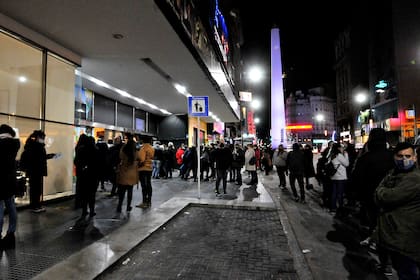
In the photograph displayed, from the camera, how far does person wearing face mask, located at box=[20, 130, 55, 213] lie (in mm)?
5887

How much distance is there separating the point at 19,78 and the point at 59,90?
3.32 feet

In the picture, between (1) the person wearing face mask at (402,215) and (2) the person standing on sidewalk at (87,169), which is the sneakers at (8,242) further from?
(1) the person wearing face mask at (402,215)

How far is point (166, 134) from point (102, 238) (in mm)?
15938

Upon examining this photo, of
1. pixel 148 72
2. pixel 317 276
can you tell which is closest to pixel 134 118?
pixel 148 72

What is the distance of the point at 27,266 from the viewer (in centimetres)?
336

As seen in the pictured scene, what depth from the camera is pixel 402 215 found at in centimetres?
235

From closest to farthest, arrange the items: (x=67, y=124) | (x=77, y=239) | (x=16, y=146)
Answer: (x=16, y=146) < (x=77, y=239) < (x=67, y=124)

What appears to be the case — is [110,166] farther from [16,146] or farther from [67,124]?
[16,146]

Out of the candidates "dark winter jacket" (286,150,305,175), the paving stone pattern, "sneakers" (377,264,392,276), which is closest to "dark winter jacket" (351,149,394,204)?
"sneakers" (377,264,392,276)

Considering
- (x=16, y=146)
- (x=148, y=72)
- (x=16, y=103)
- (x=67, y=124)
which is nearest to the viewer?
(x=16, y=146)

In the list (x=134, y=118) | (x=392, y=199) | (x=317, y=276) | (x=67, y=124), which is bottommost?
(x=317, y=276)

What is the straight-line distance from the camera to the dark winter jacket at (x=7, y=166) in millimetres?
3760

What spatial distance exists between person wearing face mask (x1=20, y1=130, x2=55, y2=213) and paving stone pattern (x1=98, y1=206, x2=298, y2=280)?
333 centimetres

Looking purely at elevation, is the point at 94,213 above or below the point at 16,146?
below
